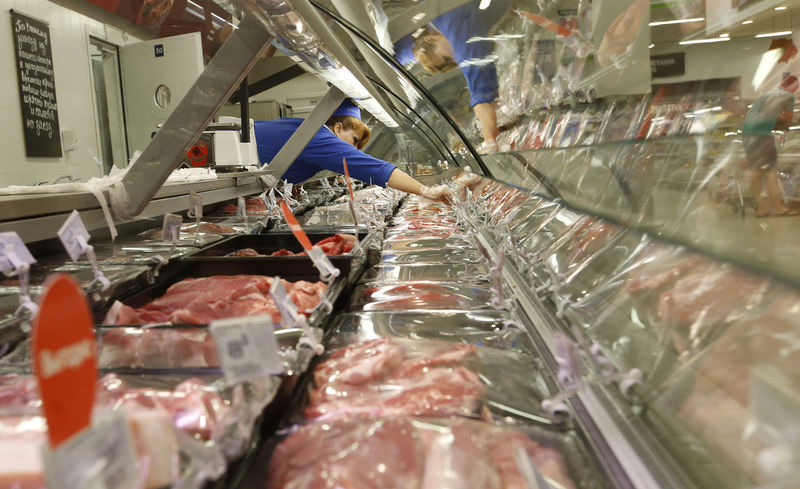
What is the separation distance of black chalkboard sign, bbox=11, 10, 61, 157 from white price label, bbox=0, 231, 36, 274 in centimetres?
447

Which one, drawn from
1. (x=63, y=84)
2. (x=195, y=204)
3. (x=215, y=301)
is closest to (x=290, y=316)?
(x=215, y=301)

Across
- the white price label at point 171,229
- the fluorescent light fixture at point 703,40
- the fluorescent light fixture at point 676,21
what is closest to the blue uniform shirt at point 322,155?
the white price label at point 171,229

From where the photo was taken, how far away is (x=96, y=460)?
49cm

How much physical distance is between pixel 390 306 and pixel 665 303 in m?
0.85

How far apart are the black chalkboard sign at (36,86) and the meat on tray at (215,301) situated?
426 centimetres

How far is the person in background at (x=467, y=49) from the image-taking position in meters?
2.99

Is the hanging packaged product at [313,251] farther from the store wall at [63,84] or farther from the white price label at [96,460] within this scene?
the store wall at [63,84]

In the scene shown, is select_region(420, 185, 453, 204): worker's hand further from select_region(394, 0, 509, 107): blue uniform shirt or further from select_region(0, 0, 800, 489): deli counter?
select_region(0, 0, 800, 489): deli counter

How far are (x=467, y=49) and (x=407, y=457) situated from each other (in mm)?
3112

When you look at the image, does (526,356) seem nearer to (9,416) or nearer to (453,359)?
(453,359)

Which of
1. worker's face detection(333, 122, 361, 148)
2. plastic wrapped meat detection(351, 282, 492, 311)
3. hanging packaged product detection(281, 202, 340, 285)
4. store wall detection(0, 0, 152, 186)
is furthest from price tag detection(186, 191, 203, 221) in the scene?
store wall detection(0, 0, 152, 186)

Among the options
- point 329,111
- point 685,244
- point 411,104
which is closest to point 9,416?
point 685,244

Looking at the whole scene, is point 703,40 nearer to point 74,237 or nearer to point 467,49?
point 74,237

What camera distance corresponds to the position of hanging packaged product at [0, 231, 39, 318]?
4.04 feet
